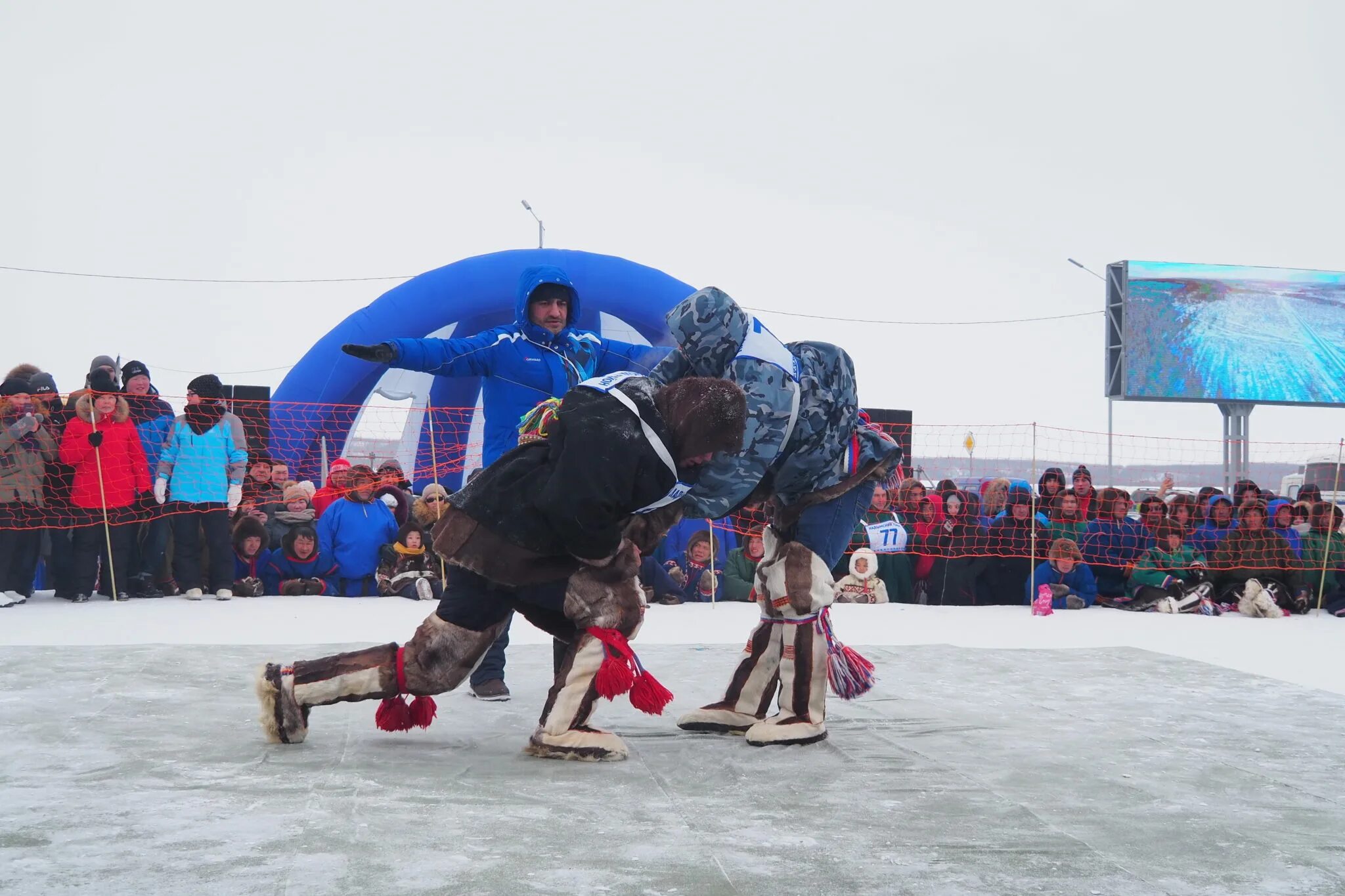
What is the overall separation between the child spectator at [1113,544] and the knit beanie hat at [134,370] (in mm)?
6694

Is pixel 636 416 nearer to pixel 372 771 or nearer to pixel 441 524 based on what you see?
pixel 441 524

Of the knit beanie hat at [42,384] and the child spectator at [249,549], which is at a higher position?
the knit beanie hat at [42,384]

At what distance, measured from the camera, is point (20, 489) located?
7582mm

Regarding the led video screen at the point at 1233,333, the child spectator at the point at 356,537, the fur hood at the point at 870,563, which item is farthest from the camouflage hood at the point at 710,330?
the led video screen at the point at 1233,333

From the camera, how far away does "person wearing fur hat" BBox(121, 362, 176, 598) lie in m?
8.06

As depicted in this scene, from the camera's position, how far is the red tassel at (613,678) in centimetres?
321

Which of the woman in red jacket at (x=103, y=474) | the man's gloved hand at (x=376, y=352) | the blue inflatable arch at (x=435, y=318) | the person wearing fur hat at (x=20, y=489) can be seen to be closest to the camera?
the man's gloved hand at (x=376, y=352)

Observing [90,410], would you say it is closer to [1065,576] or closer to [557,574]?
[557,574]

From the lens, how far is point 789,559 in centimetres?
363

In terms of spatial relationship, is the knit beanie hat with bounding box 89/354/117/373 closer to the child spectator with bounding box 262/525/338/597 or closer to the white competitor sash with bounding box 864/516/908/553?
the child spectator with bounding box 262/525/338/597

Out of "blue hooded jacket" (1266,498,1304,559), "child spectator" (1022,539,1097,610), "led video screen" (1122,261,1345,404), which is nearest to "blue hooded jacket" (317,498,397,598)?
"child spectator" (1022,539,1097,610)

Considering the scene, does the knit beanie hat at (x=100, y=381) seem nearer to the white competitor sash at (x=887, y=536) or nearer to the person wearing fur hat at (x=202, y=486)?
the person wearing fur hat at (x=202, y=486)

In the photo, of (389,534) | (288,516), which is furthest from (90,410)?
(389,534)

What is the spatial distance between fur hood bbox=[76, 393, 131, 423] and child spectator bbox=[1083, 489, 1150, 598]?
6.72 meters
